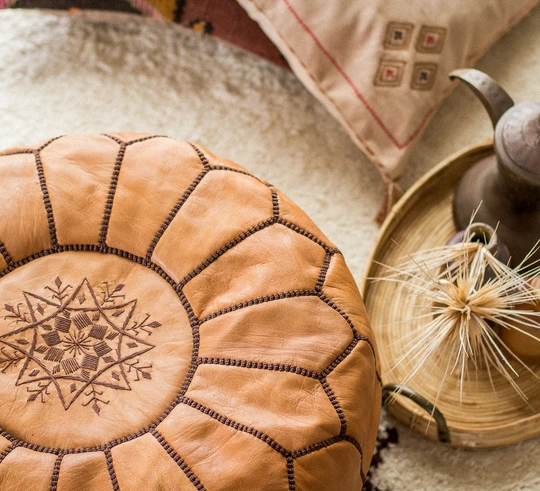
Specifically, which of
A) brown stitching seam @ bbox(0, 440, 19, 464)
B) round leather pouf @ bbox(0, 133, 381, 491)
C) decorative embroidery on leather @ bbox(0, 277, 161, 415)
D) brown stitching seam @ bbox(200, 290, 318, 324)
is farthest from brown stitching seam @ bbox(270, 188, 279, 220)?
brown stitching seam @ bbox(0, 440, 19, 464)

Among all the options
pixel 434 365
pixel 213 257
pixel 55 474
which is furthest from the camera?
pixel 434 365

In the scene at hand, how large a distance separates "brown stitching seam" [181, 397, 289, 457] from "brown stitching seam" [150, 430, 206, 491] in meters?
0.05

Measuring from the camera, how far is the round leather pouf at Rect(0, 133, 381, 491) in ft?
2.54

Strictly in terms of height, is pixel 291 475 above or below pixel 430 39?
below

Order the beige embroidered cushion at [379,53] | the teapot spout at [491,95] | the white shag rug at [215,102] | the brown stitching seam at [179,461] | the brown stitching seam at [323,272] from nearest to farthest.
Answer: the brown stitching seam at [179,461]
the brown stitching seam at [323,272]
the teapot spout at [491,95]
the beige embroidered cushion at [379,53]
the white shag rug at [215,102]

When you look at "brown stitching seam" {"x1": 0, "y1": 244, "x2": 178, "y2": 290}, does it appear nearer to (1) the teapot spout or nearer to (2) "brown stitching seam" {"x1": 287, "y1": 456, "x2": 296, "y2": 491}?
(2) "brown stitching seam" {"x1": 287, "y1": 456, "x2": 296, "y2": 491}

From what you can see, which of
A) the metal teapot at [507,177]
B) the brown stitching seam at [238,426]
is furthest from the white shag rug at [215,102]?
the brown stitching seam at [238,426]

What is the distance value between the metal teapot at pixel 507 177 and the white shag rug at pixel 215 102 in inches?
9.3

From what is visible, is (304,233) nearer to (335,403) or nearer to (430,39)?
(335,403)

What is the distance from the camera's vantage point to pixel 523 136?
0.94 m

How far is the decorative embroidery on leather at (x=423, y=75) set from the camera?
1.25m

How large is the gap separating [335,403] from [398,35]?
2.37ft

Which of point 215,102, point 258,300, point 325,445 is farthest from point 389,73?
point 325,445

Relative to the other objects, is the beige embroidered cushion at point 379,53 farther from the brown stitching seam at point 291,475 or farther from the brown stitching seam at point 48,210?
the brown stitching seam at point 291,475
